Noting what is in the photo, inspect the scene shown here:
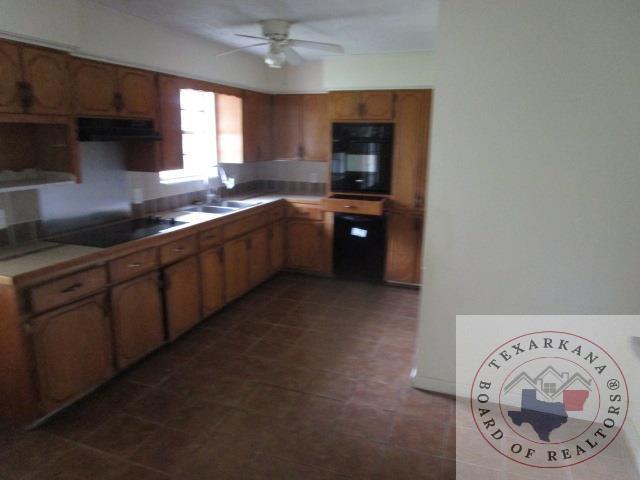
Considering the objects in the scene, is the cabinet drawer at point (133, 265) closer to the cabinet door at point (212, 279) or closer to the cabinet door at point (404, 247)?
the cabinet door at point (212, 279)

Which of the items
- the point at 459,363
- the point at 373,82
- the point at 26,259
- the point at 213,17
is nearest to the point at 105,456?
the point at 26,259

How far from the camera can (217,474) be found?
208 centimetres

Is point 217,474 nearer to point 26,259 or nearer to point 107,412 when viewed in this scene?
point 107,412

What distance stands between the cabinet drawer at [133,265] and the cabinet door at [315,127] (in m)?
2.54

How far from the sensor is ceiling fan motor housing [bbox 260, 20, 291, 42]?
3266 mm

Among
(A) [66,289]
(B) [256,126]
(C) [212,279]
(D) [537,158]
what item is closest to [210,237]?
(C) [212,279]

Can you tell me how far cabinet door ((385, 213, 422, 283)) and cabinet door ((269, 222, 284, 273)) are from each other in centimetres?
120

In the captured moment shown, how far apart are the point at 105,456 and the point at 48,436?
397 millimetres

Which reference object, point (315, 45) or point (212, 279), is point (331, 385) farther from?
point (315, 45)

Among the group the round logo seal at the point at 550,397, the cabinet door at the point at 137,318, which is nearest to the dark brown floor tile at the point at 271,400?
the cabinet door at the point at 137,318

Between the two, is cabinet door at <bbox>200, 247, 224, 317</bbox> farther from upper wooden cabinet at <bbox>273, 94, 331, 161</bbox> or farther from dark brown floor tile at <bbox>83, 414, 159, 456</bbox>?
upper wooden cabinet at <bbox>273, 94, 331, 161</bbox>

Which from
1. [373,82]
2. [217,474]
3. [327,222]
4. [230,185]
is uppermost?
[373,82]

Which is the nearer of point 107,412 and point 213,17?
point 107,412

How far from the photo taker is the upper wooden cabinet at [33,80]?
2334mm
